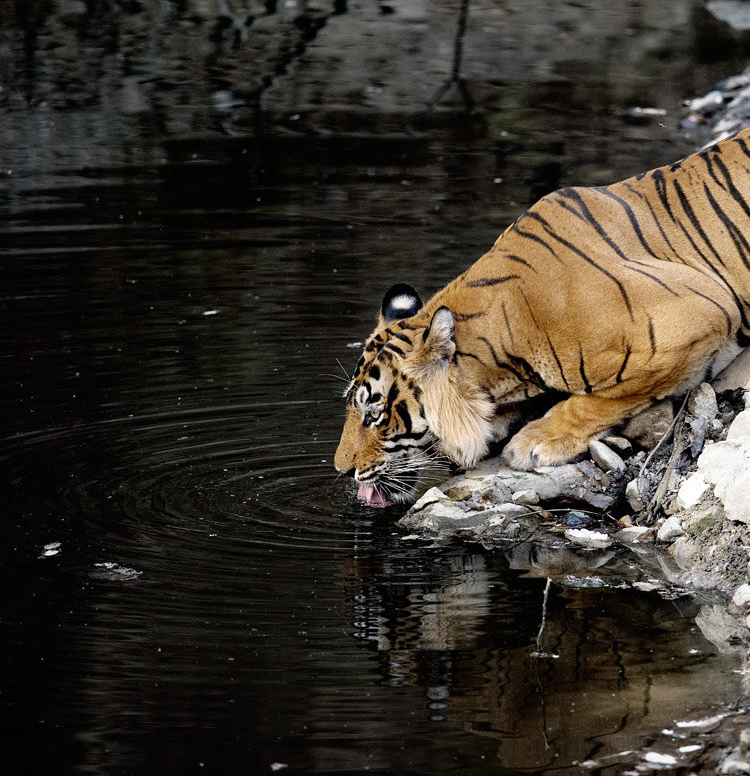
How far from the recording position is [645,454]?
5453mm

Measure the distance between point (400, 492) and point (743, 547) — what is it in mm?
1461

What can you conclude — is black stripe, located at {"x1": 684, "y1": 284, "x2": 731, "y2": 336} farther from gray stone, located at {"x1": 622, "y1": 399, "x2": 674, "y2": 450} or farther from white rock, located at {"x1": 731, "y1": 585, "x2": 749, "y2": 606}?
Result: white rock, located at {"x1": 731, "y1": 585, "x2": 749, "y2": 606}

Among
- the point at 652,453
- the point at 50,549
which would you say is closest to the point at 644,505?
the point at 652,453

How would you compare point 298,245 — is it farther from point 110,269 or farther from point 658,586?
point 658,586

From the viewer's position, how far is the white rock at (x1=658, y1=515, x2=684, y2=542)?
4945mm

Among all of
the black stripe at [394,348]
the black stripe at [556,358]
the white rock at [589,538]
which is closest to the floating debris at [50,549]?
the black stripe at [394,348]

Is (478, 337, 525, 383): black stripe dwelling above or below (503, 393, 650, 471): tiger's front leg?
above

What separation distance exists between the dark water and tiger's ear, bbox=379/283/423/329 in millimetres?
736

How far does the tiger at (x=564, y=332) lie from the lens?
5219 mm

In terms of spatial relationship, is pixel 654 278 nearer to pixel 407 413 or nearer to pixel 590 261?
pixel 590 261

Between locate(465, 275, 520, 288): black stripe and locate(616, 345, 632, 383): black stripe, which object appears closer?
locate(616, 345, 632, 383): black stripe

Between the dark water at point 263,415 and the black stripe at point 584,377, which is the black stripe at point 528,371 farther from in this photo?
the dark water at point 263,415

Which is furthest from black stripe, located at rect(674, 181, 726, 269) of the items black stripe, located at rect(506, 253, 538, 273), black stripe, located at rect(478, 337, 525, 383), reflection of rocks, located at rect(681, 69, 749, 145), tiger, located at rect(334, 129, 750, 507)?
reflection of rocks, located at rect(681, 69, 749, 145)

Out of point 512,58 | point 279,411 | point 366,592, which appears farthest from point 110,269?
point 512,58
